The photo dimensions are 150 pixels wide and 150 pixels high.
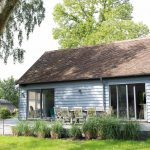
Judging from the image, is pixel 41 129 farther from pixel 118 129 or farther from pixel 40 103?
pixel 40 103

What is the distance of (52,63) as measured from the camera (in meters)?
23.5

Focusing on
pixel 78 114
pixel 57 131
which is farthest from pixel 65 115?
pixel 57 131

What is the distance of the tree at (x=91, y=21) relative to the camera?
125 ft

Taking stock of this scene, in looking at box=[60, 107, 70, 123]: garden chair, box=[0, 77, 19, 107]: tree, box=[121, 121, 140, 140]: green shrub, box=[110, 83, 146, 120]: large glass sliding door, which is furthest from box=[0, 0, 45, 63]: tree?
box=[0, 77, 19, 107]: tree

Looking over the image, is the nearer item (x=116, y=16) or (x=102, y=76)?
(x=102, y=76)

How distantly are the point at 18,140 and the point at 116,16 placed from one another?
2745 cm

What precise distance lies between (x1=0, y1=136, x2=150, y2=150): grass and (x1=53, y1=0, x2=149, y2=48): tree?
25007 millimetres

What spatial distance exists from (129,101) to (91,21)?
81.0ft

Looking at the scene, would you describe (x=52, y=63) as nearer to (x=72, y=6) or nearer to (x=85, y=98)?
(x=85, y=98)

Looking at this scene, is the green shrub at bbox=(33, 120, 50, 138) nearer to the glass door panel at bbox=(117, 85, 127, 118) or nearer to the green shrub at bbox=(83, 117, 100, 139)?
the green shrub at bbox=(83, 117, 100, 139)

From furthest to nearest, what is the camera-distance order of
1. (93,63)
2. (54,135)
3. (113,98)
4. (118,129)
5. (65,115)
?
(93,63)
(113,98)
(65,115)
(54,135)
(118,129)

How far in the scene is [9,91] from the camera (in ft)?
313

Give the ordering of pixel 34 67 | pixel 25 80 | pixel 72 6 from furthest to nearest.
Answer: pixel 72 6
pixel 34 67
pixel 25 80


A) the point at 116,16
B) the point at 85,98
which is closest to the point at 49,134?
the point at 85,98
